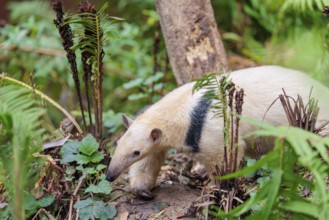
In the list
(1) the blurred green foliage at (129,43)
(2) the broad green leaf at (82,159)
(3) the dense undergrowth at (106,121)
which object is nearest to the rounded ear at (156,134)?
(3) the dense undergrowth at (106,121)

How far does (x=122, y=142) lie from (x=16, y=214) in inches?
61.6

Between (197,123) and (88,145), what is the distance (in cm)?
86

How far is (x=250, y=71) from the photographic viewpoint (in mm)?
5203

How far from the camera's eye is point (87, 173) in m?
4.82

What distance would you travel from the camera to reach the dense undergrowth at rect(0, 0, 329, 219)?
3348 mm

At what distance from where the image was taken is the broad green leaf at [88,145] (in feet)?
16.0

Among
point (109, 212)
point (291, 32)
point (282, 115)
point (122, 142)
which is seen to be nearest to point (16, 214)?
point (109, 212)

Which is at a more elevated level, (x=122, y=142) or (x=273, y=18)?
(x=273, y=18)

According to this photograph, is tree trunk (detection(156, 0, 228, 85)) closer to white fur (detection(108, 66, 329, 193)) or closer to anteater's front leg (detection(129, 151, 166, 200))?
white fur (detection(108, 66, 329, 193))

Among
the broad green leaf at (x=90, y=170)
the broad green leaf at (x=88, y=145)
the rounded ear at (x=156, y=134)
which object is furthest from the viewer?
the rounded ear at (x=156, y=134)

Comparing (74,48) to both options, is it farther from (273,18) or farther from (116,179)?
(273,18)

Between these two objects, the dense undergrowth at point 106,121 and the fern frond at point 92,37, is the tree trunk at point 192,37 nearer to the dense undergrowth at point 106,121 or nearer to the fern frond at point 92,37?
the dense undergrowth at point 106,121

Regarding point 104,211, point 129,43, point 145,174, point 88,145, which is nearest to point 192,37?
point 145,174

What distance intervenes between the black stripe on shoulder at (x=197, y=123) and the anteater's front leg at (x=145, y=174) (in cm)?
41
